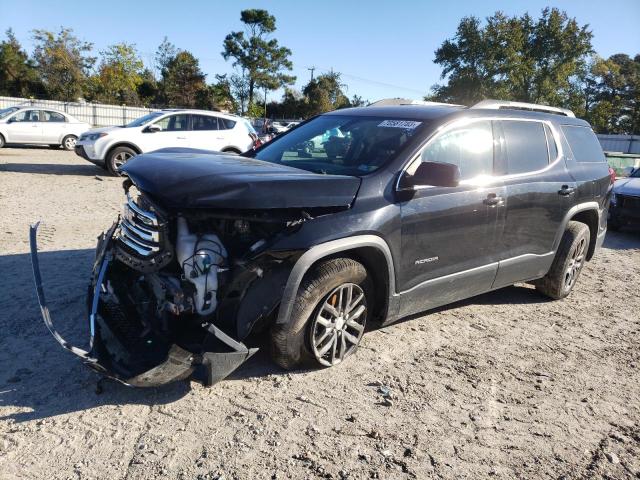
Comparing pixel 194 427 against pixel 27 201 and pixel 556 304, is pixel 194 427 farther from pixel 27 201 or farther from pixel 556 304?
pixel 27 201

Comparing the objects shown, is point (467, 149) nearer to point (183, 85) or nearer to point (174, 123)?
point (174, 123)

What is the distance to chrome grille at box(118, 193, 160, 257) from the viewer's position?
10.5ft

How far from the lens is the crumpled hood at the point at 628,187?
32.1 feet

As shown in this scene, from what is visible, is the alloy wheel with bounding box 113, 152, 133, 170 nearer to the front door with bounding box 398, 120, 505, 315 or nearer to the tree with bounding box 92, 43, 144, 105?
the front door with bounding box 398, 120, 505, 315

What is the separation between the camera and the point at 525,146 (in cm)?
489

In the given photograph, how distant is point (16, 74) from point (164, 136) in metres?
42.7

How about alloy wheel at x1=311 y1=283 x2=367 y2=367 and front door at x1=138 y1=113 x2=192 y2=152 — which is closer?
alloy wheel at x1=311 y1=283 x2=367 y2=367

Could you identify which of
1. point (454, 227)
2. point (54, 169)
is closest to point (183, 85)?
point (54, 169)

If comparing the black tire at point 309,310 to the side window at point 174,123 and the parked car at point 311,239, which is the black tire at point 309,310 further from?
the side window at point 174,123

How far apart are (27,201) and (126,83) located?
43.9m

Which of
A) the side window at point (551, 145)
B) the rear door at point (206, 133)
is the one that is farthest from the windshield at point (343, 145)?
the rear door at point (206, 133)

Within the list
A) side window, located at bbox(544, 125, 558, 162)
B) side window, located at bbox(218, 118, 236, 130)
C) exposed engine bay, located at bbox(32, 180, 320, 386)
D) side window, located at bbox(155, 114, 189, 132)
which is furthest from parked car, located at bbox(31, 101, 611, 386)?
side window, located at bbox(218, 118, 236, 130)

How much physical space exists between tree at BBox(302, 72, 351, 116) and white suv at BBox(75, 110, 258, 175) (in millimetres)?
46085

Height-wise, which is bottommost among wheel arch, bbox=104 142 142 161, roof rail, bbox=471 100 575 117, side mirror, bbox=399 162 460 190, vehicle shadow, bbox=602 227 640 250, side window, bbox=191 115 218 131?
vehicle shadow, bbox=602 227 640 250
